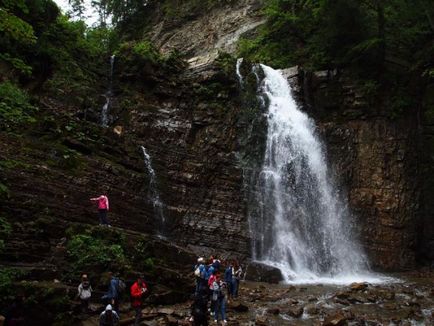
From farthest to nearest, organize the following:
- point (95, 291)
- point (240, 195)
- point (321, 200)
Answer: point (321, 200) → point (240, 195) → point (95, 291)

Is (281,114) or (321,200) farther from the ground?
(281,114)

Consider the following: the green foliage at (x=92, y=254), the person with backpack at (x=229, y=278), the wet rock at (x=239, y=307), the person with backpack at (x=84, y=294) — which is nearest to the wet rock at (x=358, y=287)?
the person with backpack at (x=229, y=278)

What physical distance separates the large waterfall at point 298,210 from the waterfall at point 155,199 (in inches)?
181

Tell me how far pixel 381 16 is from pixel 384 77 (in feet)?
12.4

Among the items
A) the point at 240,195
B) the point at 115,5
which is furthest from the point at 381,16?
the point at 115,5

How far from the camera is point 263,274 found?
61.6 ft

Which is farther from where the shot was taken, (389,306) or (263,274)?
(263,274)

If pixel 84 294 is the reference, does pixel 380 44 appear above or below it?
above

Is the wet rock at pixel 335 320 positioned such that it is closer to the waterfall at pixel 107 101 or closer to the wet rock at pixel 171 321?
the wet rock at pixel 171 321

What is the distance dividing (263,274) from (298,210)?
5.63m

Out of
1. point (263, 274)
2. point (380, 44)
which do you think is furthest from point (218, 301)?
point (380, 44)

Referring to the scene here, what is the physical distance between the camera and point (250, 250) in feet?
68.1

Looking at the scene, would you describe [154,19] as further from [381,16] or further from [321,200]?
[321,200]

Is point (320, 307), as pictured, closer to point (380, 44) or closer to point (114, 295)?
point (114, 295)
